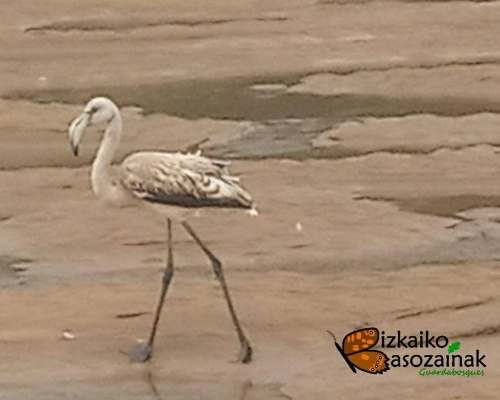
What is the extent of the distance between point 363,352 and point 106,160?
1085 millimetres

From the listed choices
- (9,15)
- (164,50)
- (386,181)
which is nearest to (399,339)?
(386,181)

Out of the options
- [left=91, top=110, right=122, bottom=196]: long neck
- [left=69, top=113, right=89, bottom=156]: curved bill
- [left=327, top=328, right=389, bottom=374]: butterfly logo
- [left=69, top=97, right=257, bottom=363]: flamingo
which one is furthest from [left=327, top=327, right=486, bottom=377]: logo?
[left=69, top=113, right=89, bottom=156]: curved bill

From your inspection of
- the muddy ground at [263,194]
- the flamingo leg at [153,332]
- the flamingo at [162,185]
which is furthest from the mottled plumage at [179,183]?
the muddy ground at [263,194]

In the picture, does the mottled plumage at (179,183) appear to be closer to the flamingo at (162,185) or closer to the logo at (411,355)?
the flamingo at (162,185)

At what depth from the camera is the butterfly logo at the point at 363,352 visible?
183 inches

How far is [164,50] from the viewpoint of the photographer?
8469 mm

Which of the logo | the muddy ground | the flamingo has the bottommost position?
the logo

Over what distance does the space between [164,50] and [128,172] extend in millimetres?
3954

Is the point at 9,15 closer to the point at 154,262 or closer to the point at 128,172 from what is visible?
the point at 154,262

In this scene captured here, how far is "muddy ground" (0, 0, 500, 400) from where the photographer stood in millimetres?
4738

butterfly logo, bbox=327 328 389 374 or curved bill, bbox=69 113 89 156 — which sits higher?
curved bill, bbox=69 113 89 156

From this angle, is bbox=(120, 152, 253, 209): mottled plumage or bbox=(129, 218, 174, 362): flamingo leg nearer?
bbox=(120, 152, 253, 209): mottled plumage

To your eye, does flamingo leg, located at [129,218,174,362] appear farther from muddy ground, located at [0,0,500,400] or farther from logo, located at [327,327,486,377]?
logo, located at [327,327,486,377]

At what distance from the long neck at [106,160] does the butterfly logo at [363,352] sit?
0.96m
